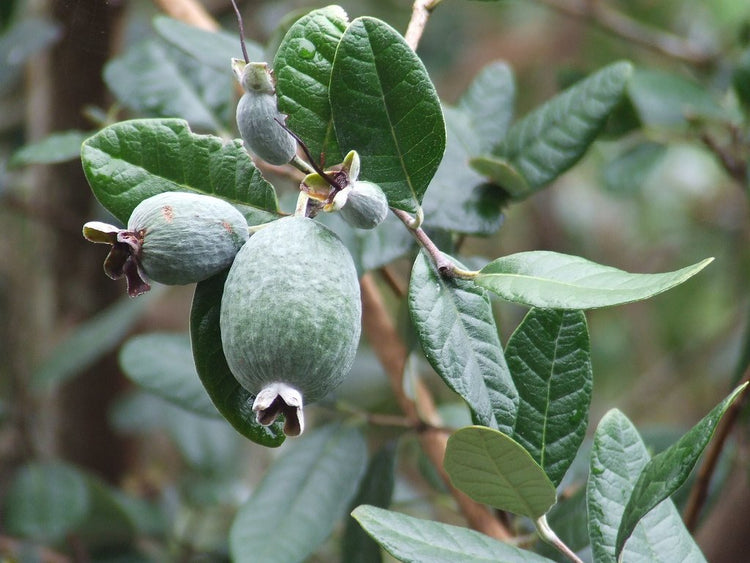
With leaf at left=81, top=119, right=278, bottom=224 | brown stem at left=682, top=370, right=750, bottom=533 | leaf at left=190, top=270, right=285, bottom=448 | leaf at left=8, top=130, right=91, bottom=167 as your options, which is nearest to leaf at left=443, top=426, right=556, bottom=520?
leaf at left=190, top=270, right=285, bottom=448

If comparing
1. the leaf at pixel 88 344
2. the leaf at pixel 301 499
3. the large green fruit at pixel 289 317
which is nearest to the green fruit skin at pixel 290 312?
the large green fruit at pixel 289 317

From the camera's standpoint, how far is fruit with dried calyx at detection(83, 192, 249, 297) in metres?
0.52

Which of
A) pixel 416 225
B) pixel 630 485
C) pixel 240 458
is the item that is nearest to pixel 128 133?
pixel 416 225

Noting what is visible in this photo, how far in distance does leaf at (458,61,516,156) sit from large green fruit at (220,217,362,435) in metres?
0.48

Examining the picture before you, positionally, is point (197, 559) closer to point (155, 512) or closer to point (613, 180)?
point (155, 512)

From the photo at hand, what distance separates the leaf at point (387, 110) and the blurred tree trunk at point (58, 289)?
0.90 meters

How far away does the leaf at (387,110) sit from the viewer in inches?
21.7

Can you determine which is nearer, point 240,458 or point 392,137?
point 392,137

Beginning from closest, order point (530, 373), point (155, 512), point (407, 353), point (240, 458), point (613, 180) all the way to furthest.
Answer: point (530, 373), point (407, 353), point (613, 180), point (155, 512), point (240, 458)

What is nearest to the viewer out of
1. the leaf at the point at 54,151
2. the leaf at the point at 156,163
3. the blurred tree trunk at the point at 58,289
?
the leaf at the point at 156,163

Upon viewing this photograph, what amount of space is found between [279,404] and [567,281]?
206 millimetres

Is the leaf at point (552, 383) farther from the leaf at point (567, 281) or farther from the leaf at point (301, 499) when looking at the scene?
the leaf at point (301, 499)

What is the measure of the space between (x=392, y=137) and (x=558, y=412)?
25 centimetres

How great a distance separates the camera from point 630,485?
627 mm
